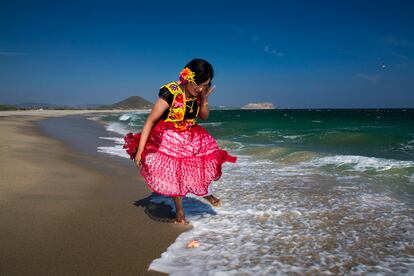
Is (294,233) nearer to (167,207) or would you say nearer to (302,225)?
(302,225)

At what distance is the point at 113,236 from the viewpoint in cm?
326

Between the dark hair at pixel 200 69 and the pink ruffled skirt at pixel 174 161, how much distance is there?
1.82 feet

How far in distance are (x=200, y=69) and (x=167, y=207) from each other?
2.00 metres

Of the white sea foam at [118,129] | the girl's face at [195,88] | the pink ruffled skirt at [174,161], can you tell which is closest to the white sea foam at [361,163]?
the pink ruffled skirt at [174,161]

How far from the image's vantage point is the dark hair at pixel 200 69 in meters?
3.34

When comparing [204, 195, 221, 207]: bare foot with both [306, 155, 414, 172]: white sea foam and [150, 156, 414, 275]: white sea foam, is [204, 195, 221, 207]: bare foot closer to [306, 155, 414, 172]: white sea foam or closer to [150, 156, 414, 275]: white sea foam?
A: [150, 156, 414, 275]: white sea foam

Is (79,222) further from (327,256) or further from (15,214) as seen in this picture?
(327,256)

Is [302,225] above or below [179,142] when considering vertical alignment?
below

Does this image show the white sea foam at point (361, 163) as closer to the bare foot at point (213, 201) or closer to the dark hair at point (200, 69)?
the bare foot at point (213, 201)

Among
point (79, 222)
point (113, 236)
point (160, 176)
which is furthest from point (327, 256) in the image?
point (79, 222)

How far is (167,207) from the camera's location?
14.6 feet

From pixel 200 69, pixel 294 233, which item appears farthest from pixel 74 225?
pixel 294 233

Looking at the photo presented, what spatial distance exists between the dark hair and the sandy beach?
5.26 ft

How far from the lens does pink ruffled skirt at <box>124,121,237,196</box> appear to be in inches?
136
